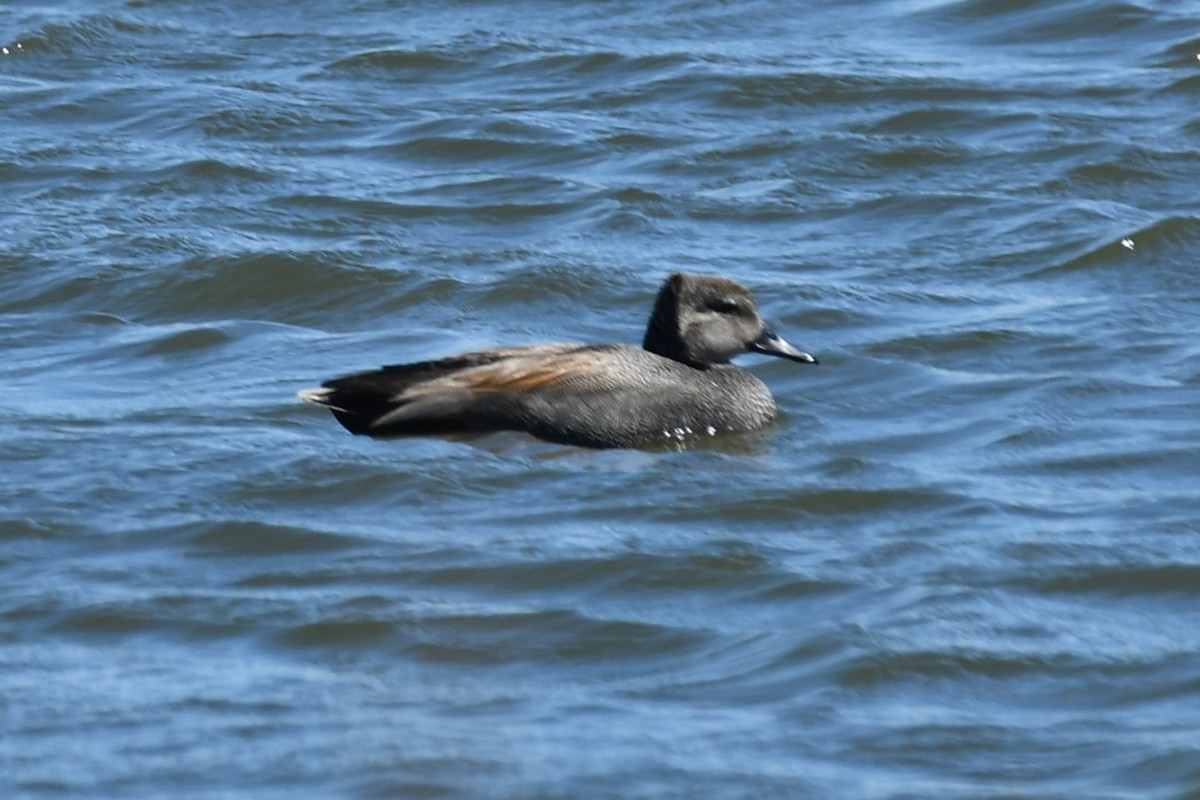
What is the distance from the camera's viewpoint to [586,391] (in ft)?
34.2

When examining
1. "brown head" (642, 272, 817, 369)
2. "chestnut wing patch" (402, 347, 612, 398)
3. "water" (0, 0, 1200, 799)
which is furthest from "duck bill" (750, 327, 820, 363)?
"chestnut wing patch" (402, 347, 612, 398)

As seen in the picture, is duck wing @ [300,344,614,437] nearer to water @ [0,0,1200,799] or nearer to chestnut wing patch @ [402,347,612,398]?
chestnut wing patch @ [402,347,612,398]

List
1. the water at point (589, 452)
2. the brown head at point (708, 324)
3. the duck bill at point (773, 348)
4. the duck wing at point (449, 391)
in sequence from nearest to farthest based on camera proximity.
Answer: the water at point (589, 452) < the duck wing at point (449, 391) < the brown head at point (708, 324) < the duck bill at point (773, 348)

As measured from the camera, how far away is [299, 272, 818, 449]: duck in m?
10.4

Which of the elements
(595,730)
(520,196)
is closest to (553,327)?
(520,196)

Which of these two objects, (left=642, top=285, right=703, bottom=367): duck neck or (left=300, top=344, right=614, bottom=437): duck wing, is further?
(left=642, top=285, right=703, bottom=367): duck neck

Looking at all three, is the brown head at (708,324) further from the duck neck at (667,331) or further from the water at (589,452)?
the water at (589,452)

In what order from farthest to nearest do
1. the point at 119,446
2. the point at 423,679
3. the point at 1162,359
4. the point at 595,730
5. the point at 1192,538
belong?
the point at 1162,359 → the point at 119,446 → the point at 1192,538 → the point at 423,679 → the point at 595,730

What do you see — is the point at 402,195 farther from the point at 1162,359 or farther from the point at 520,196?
the point at 1162,359

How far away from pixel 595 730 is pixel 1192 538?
269 cm

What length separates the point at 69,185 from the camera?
48.5 feet

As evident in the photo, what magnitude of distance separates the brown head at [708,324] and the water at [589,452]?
1.37ft

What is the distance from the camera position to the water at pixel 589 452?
293 inches

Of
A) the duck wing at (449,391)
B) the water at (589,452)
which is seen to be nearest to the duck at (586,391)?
the duck wing at (449,391)
